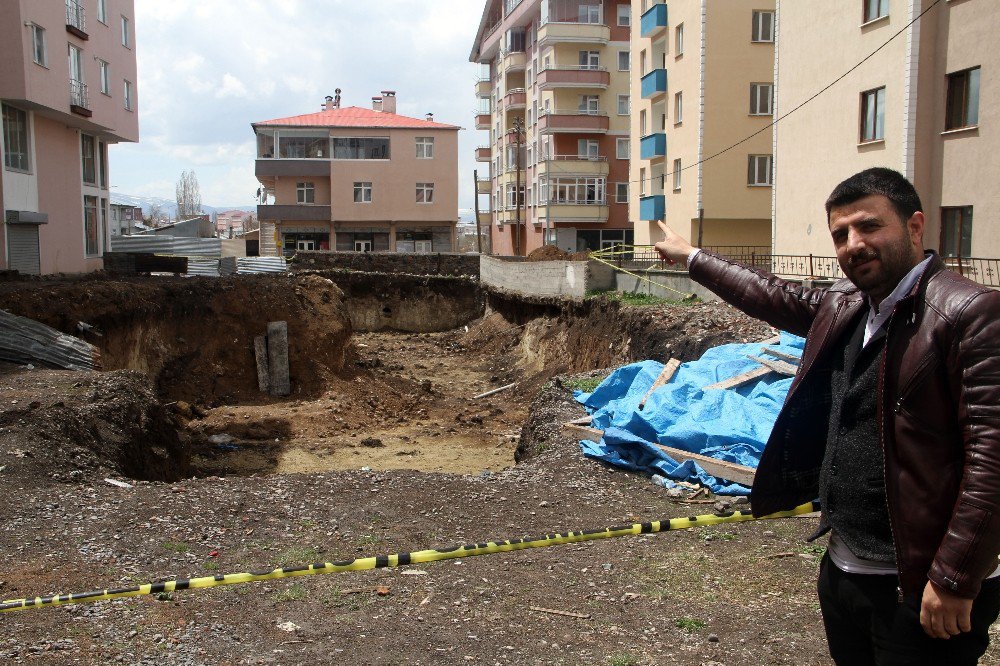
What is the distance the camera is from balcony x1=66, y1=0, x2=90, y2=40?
89.2 ft

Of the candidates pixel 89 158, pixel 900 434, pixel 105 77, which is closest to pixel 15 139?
pixel 105 77

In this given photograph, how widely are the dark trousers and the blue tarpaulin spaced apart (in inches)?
219

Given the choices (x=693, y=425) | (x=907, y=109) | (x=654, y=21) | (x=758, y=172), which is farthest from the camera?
(x=654, y=21)

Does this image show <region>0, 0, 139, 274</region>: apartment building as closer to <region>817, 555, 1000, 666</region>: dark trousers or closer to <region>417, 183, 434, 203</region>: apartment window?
→ <region>417, 183, 434, 203</region>: apartment window

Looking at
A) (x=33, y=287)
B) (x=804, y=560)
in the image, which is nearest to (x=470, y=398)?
(x=33, y=287)

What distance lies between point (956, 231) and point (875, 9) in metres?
5.92

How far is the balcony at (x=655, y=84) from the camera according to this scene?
114ft

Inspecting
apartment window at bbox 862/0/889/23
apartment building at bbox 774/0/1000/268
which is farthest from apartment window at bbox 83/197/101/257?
apartment window at bbox 862/0/889/23

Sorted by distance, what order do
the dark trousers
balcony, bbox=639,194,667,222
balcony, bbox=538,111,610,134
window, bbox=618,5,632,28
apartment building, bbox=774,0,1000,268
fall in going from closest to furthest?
the dark trousers
apartment building, bbox=774,0,1000,268
balcony, bbox=639,194,667,222
balcony, bbox=538,111,610,134
window, bbox=618,5,632,28

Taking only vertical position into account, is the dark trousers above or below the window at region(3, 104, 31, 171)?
below

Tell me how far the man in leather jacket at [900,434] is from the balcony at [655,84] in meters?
33.8

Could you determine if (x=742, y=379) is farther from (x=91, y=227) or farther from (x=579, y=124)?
(x=579, y=124)

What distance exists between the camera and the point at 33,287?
56.9ft

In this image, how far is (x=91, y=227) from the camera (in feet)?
105
